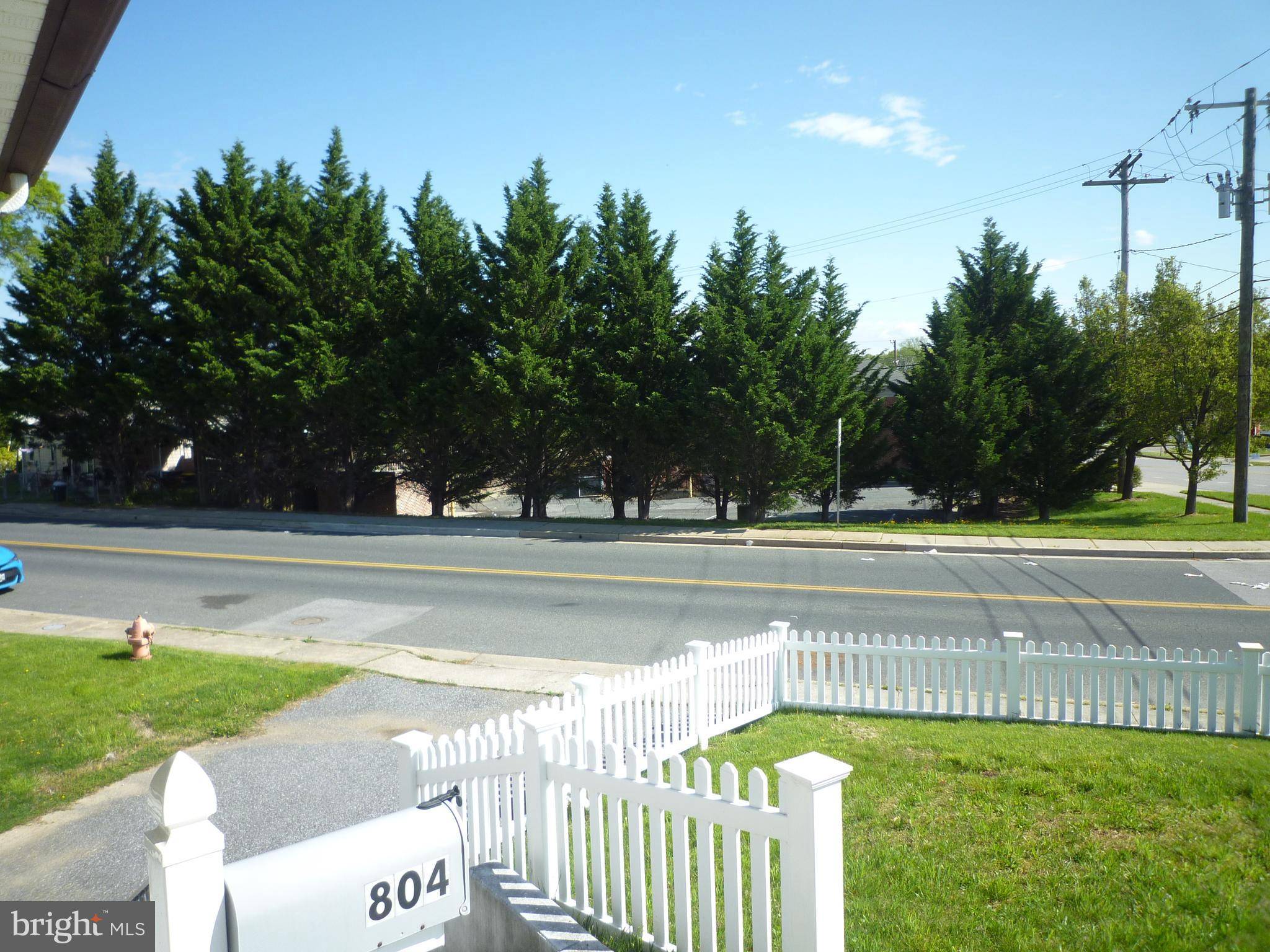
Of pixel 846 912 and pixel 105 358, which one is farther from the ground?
pixel 105 358

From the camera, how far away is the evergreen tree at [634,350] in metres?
24.8

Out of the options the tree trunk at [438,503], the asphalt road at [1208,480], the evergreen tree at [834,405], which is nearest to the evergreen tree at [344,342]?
the tree trunk at [438,503]

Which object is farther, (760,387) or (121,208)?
(121,208)

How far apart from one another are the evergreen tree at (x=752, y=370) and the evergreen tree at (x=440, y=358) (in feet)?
23.9

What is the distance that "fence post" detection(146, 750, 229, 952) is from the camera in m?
2.44

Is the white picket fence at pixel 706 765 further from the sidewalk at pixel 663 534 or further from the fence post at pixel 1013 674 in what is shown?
A: the sidewalk at pixel 663 534

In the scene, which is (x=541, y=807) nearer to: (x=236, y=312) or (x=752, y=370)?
(x=752, y=370)

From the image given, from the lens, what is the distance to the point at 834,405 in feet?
76.8

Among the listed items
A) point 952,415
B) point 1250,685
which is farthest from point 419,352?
point 1250,685

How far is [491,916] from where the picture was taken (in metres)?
4.46

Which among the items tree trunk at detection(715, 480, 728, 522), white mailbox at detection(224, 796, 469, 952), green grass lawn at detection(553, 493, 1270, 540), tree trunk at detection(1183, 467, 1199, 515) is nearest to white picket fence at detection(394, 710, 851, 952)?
white mailbox at detection(224, 796, 469, 952)

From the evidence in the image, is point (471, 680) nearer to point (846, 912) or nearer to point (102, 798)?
point (102, 798)

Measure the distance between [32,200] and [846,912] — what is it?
1756 inches

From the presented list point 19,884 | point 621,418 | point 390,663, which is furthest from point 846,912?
point 621,418
